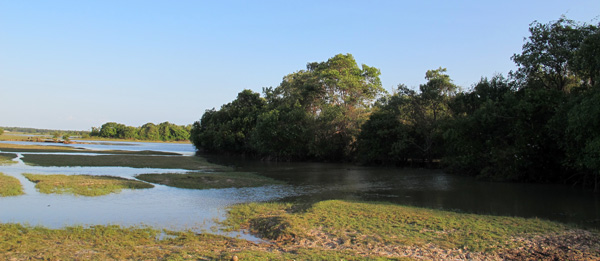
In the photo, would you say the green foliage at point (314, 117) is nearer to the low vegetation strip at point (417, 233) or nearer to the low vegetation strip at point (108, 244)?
the low vegetation strip at point (417, 233)

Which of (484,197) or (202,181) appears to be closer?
(484,197)

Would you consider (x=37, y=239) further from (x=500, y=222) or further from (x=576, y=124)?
(x=576, y=124)

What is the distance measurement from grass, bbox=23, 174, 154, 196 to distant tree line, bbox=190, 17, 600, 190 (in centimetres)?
2551

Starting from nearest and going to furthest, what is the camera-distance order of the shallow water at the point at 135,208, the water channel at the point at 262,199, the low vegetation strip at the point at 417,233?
the low vegetation strip at the point at 417,233 → the shallow water at the point at 135,208 → the water channel at the point at 262,199

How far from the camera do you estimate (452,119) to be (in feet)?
126

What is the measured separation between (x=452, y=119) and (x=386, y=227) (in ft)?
→ 95.1

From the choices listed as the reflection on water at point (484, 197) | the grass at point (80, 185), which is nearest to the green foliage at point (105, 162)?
the grass at point (80, 185)

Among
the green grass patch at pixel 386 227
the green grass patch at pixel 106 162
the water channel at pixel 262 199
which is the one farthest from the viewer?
the green grass patch at pixel 106 162

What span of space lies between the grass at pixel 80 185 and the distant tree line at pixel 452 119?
25.5 metres

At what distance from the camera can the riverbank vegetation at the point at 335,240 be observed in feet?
30.0

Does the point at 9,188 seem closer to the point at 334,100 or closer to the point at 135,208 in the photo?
the point at 135,208

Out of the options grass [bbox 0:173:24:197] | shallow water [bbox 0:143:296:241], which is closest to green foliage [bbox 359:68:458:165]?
shallow water [bbox 0:143:296:241]

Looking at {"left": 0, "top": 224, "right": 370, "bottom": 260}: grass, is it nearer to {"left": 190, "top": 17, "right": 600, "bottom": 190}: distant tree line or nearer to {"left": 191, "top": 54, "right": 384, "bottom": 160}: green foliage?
{"left": 190, "top": 17, "right": 600, "bottom": 190}: distant tree line

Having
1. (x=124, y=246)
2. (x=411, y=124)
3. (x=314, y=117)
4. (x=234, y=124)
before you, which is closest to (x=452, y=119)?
(x=411, y=124)
